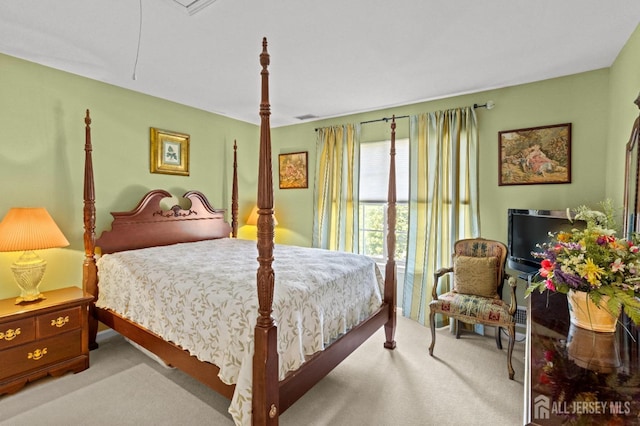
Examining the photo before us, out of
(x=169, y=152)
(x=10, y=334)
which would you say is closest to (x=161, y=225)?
(x=169, y=152)

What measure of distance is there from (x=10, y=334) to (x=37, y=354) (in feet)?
0.84

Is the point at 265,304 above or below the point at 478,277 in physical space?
above

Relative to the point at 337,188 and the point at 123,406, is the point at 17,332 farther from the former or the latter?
the point at 337,188

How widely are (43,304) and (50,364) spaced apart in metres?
0.48

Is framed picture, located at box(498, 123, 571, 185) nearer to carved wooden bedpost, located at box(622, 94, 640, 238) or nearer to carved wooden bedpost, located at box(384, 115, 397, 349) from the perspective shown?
carved wooden bedpost, located at box(622, 94, 640, 238)

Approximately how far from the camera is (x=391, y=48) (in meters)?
2.53

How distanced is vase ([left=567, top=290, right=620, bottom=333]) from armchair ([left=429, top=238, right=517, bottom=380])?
144cm

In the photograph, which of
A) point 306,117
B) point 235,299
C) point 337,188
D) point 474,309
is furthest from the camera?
point 306,117

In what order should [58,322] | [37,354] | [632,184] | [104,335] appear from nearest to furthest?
[632,184] < [37,354] < [58,322] < [104,335]

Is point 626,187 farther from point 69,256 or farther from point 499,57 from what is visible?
point 69,256

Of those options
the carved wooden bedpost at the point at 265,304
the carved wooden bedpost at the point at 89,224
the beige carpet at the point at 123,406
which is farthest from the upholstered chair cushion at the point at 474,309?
the carved wooden bedpost at the point at 89,224

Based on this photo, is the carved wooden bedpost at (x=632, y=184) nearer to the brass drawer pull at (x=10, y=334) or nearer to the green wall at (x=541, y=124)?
the green wall at (x=541, y=124)

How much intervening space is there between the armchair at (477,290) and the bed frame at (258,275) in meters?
0.52

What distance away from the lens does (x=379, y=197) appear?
4.25 m
